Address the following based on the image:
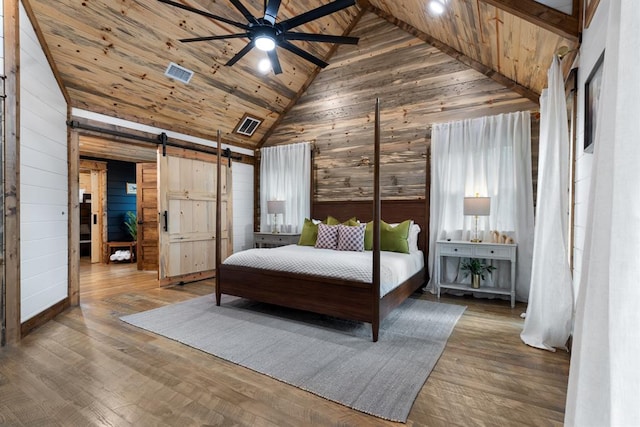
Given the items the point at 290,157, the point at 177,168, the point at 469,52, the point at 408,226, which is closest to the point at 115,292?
the point at 177,168

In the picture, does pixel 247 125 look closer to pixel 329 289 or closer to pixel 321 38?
pixel 321 38

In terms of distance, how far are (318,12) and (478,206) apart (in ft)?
9.17

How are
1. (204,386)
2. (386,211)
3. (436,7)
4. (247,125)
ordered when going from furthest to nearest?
1. (247,125)
2. (386,211)
3. (436,7)
4. (204,386)

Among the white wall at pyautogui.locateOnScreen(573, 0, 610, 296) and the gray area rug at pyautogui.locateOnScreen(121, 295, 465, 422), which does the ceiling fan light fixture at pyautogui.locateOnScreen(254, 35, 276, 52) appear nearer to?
the white wall at pyautogui.locateOnScreen(573, 0, 610, 296)

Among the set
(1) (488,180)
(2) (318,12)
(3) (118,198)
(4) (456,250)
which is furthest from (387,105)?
(3) (118,198)

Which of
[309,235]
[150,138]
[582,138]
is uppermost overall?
[150,138]

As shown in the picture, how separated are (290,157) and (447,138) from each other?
9.07ft

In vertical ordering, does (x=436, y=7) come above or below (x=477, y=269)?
above

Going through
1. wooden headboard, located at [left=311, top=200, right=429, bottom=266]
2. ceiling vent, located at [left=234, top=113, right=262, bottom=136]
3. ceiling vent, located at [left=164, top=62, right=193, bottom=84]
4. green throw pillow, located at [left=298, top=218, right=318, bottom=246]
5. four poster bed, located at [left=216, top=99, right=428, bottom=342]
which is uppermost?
ceiling vent, located at [left=164, top=62, right=193, bottom=84]

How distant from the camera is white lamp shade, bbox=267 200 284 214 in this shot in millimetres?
5578

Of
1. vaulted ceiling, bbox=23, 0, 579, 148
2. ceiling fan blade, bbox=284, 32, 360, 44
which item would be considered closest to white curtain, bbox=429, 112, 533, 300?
vaulted ceiling, bbox=23, 0, 579, 148

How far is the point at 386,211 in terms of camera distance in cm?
489

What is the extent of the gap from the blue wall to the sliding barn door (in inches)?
147

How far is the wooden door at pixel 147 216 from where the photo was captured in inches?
247
